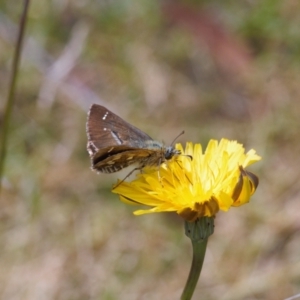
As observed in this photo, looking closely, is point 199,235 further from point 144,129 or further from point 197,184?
point 144,129

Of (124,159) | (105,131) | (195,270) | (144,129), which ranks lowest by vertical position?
(195,270)

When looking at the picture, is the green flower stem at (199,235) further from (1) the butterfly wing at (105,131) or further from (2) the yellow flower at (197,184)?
(1) the butterfly wing at (105,131)

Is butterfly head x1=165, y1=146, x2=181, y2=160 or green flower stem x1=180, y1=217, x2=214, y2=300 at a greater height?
butterfly head x1=165, y1=146, x2=181, y2=160

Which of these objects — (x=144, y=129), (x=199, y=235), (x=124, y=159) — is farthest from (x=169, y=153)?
(x=144, y=129)

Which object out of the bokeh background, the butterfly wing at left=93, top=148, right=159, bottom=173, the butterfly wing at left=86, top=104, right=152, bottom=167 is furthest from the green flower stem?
the bokeh background

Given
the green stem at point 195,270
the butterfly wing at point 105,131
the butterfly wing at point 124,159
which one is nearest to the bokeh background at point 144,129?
the butterfly wing at point 105,131

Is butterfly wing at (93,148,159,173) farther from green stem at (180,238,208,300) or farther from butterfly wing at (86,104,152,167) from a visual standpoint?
green stem at (180,238,208,300)
